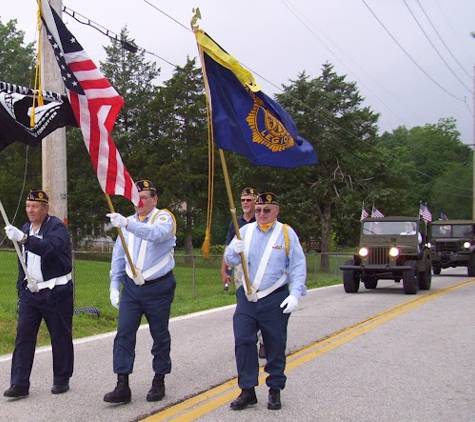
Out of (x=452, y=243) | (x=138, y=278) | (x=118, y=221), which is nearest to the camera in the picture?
(x=118, y=221)

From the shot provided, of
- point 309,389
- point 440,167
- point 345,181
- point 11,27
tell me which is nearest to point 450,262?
point 345,181

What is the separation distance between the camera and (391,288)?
19.7 meters

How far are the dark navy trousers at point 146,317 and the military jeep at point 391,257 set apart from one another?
12.3 m

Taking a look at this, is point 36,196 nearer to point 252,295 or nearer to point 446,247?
point 252,295

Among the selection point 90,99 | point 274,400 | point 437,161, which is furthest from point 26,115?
point 437,161

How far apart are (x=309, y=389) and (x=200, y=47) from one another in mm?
3467

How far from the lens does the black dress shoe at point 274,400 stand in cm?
550

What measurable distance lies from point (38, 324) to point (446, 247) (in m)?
24.7

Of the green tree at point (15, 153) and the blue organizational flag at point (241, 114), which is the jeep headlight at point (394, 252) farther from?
the green tree at point (15, 153)

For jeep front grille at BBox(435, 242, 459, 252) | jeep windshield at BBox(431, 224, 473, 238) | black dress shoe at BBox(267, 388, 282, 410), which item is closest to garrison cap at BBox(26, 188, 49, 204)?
black dress shoe at BBox(267, 388, 282, 410)

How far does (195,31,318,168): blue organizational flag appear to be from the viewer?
6055 millimetres

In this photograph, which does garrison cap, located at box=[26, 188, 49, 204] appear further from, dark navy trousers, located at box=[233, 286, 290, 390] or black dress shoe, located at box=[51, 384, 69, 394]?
dark navy trousers, located at box=[233, 286, 290, 390]

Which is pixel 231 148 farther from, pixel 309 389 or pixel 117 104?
pixel 309 389

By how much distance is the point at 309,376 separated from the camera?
688 centimetres
